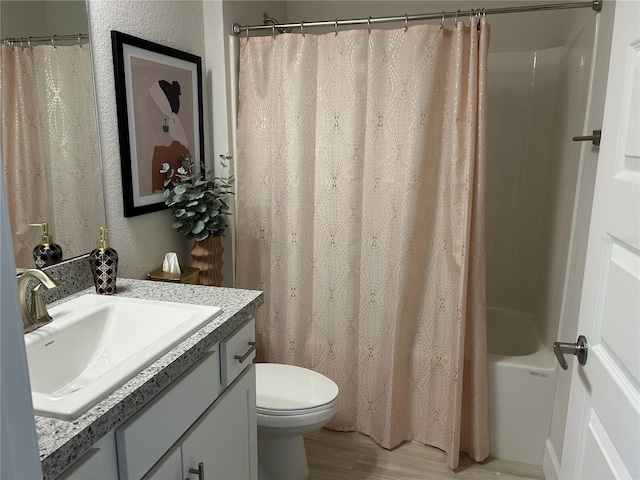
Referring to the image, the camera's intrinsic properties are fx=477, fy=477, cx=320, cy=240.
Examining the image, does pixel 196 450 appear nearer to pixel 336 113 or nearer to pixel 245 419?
pixel 245 419

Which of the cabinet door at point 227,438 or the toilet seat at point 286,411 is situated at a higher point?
the cabinet door at point 227,438

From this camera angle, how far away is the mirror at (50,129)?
4.07 feet

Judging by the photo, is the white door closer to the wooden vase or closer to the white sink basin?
the white sink basin

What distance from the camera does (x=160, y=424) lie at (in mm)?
1001

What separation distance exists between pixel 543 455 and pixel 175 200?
189cm

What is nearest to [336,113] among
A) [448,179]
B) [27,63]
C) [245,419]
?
[448,179]

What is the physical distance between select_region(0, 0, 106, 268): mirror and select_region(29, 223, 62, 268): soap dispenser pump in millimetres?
11

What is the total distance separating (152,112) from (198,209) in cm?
40

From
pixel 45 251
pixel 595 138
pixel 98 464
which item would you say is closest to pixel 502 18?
pixel 595 138

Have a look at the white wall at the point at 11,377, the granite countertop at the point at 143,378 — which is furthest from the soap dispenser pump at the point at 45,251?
the white wall at the point at 11,377

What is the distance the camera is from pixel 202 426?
117 centimetres

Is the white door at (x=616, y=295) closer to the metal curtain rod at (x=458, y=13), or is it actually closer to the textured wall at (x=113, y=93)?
the metal curtain rod at (x=458, y=13)

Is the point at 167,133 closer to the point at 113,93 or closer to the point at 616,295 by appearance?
the point at 113,93

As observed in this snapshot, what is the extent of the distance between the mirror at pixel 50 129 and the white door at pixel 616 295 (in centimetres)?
138
